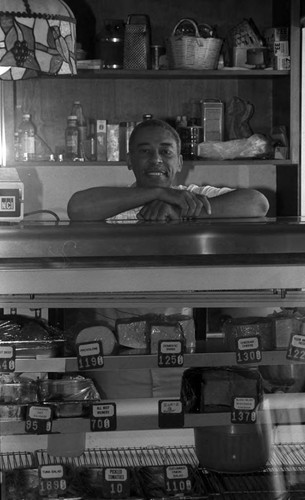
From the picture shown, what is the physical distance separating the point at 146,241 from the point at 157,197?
1.59 feet

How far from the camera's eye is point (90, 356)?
4.81 ft

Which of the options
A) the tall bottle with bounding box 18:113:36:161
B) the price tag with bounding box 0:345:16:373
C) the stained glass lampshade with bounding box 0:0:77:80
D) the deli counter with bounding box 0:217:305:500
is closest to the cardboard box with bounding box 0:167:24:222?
the deli counter with bounding box 0:217:305:500

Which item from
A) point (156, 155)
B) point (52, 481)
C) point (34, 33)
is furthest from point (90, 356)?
point (156, 155)

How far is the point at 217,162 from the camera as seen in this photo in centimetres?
380

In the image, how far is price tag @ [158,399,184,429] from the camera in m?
1.49

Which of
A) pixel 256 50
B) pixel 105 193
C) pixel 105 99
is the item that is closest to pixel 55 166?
pixel 105 99

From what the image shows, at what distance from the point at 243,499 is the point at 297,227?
1.77ft

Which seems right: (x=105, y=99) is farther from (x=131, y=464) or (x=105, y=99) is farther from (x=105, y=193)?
(x=131, y=464)

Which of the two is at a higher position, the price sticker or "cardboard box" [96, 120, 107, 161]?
"cardboard box" [96, 120, 107, 161]

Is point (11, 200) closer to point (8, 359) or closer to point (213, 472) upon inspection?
point (8, 359)

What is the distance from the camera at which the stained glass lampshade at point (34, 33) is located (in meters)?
2.03

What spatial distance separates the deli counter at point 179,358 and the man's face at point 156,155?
4.84 feet

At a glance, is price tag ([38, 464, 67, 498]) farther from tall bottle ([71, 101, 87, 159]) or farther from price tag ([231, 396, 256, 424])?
tall bottle ([71, 101, 87, 159])

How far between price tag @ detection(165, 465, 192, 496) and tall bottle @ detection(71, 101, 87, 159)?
244cm
